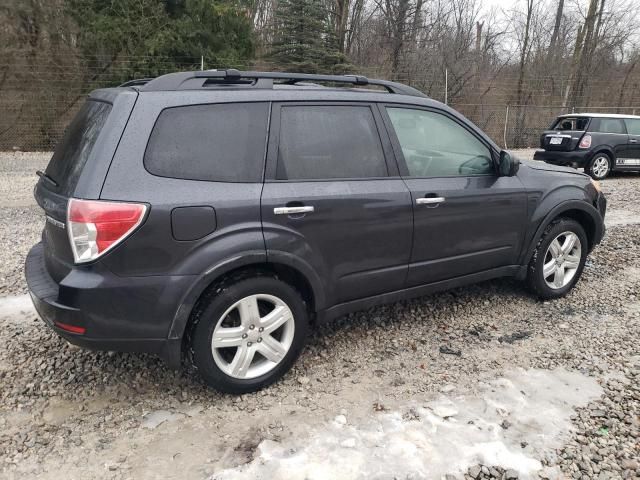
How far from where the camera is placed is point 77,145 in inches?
114

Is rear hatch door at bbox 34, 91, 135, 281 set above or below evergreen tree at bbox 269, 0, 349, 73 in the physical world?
below

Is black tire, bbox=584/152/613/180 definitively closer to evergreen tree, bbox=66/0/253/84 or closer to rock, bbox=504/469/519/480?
evergreen tree, bbox=66/0/253/84

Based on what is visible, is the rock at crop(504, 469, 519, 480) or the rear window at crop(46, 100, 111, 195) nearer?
the rock at crop(504, 469, 519, 480)

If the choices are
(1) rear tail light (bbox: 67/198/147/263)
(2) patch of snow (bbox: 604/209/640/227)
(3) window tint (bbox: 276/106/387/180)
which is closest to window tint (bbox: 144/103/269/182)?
(3) window tint (bbox: 276/106/387/180)

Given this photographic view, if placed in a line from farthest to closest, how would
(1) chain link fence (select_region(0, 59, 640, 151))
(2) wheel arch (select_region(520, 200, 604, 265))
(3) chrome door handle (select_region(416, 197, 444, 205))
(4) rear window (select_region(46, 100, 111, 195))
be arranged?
(1) chain link fence (select_region(0, 59, 640, 151)) → (2) wheel arch (select_region(520, 200, 604, 265)) → (3) chrome door handle (select_region(416, 197, 444, 205)) → (4) rear window (select_region(46, 100, 111, 195))

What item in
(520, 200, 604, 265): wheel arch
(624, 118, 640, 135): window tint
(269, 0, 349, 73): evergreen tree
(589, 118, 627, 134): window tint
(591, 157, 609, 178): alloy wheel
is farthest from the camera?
(269, 0, 349, 73): evergreen tree

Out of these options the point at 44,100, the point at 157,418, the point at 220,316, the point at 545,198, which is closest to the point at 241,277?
the point at 220,316

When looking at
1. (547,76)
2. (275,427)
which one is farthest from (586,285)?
(547,76)

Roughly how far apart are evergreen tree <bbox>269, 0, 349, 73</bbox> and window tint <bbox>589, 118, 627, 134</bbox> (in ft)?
30.5

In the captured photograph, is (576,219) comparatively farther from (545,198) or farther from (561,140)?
(561,140)

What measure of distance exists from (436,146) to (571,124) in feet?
33.2

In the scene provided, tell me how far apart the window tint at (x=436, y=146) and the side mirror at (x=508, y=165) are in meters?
0.09

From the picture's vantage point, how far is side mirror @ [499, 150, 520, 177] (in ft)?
12.7

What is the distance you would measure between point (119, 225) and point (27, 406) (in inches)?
51.0
